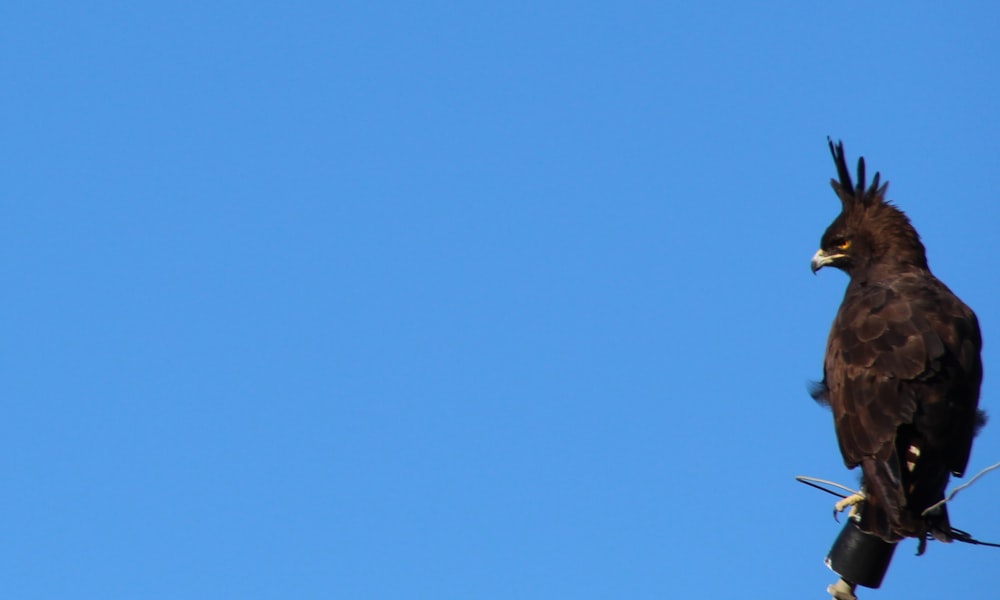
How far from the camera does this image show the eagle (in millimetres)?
8219

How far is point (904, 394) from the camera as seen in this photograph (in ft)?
29.4

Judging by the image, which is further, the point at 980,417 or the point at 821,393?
the point at 821,393

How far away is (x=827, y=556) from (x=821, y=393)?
3.22 metres

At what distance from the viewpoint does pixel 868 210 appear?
1187 cm

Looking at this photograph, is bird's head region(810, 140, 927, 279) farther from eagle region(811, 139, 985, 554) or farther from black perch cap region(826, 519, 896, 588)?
black perch cap region(826, 519, 896, 588)

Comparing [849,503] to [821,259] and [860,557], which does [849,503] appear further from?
[821,259]

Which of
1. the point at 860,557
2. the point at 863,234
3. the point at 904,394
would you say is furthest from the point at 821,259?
the point at 860,557

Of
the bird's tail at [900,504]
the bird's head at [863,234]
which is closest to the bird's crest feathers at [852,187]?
the bird's head at [863,234]

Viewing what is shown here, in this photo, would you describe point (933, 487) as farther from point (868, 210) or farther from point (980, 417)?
point (868, 210)

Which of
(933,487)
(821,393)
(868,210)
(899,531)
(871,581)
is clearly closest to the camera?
(871,581)

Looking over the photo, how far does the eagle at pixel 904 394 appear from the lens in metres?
8.22

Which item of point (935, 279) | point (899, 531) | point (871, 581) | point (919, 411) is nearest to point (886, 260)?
point (935, 279)

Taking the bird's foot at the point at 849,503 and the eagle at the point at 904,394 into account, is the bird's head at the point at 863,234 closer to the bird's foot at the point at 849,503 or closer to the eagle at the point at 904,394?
the eagle at the point at 904,394

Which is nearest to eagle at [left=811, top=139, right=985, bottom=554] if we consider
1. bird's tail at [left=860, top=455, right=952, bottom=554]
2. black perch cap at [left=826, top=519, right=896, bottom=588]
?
bird's tail at [left=860, top=455, right=952, bottom=554]
